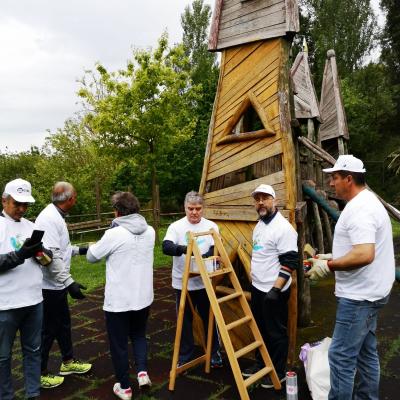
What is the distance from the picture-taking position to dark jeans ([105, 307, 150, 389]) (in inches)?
151

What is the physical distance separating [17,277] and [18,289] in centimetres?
10

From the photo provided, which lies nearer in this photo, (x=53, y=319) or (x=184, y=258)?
(x=53, y=319)

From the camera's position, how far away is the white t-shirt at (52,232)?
402 cm

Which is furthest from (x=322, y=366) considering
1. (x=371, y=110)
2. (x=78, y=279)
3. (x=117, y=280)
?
(x=371, y=110)

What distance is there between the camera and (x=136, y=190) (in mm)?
21297

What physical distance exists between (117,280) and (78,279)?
616 cm

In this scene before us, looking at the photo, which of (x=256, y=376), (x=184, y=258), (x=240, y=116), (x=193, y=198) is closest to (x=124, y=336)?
(x=184, y=258)

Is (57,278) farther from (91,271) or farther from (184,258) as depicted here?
(91,271)

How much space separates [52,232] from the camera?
13.3 feet

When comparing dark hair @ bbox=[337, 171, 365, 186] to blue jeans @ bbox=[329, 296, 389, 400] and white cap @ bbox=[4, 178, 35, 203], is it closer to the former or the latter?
blue jeans @ bbox=[329, 296, 389, 400]

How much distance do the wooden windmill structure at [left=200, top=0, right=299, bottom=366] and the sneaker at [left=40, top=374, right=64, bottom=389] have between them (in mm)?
2071

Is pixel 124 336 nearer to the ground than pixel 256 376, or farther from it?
farther from it

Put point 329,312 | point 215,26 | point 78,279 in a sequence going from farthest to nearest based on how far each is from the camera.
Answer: point 78,279, point 329,312, point 215,26

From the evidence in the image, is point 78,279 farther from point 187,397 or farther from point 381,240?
point 381,240
